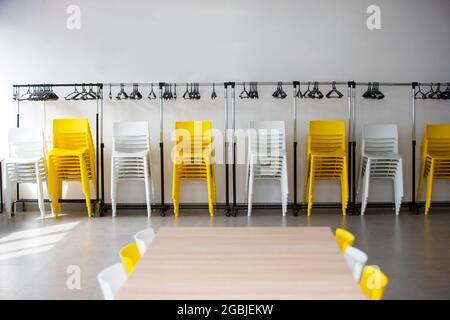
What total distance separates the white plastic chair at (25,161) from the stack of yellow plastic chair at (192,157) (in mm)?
1695

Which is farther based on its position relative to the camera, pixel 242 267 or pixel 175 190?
pixel 175 190

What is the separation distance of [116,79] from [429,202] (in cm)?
448

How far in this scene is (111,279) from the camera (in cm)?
289

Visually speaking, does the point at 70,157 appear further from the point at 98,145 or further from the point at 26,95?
the point at 26,95

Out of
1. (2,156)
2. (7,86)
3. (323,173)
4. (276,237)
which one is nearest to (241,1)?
(323,173)

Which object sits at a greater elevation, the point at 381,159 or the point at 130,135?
the point at 130,135

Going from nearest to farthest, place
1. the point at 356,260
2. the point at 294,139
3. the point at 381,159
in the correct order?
the point at 356,260 → the point at 381,159 → the point at 294,139

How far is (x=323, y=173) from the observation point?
7918 mm

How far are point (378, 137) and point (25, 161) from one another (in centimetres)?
456

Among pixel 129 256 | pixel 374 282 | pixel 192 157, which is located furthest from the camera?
pixel 192 157

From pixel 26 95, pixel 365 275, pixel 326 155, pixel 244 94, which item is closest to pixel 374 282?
pixel 365 275

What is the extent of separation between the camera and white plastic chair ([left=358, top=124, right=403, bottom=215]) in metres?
7.76

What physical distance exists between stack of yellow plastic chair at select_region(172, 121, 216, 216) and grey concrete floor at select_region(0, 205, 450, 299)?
0.37 metres

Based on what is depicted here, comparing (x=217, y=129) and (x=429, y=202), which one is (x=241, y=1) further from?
(x=429, y=202)
